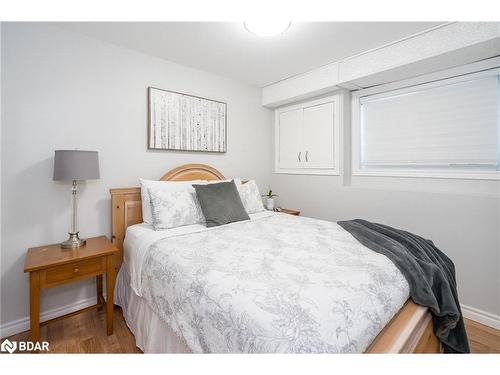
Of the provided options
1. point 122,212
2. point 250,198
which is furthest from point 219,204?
point 122,212

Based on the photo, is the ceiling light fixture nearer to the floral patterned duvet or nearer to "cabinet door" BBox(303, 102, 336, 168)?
"cabinet door" BBox(303, 102, 336, 168)

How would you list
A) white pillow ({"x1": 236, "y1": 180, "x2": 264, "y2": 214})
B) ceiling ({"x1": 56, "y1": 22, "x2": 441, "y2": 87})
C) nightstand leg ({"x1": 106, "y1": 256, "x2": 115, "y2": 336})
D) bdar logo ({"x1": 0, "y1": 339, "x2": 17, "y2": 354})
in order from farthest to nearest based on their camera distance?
1. white pillow ({"x1": 236, "y1": 180, "x2": 264, "y2": 214})
2. ceiling ({"x1": 56, "y1": 22, "x2": 441, "y2": 87})
3. nightstand leg ({"x1": 106, "y1": 256, "x2": 115, "y2": 336})
4. bdar logo ({"x1": 0, "y1": 339, "x2": 17, "y2": 354})

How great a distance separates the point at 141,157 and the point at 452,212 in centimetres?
298

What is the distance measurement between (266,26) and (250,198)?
160cm

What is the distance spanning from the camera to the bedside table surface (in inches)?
63.3

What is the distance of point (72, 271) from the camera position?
1.72 metres

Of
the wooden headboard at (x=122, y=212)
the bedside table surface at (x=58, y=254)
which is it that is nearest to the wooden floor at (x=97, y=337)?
the wooden headboard at (x=122, y=212)

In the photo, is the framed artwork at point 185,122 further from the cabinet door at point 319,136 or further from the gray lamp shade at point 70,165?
the cabinet door at point 319,136

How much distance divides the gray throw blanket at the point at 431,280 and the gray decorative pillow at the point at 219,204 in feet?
3.72

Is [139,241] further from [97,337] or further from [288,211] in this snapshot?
[288,211]

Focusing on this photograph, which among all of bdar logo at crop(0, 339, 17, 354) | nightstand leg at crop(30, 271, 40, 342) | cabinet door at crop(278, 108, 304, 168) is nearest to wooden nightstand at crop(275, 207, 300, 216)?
cabinet door at crop(278, 108, 304, 168)

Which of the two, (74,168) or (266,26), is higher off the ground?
(266,26)

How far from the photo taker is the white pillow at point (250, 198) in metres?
2.72

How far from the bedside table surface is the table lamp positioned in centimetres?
8
